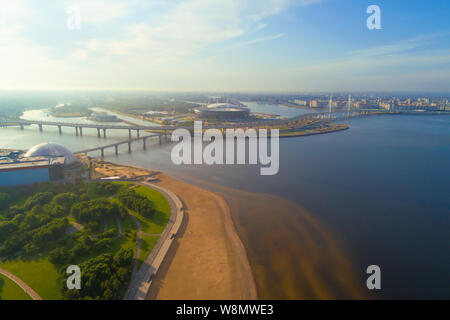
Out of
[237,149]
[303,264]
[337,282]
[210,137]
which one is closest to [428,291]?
[337,282]

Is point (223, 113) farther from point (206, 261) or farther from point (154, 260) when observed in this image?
point (154, 260)

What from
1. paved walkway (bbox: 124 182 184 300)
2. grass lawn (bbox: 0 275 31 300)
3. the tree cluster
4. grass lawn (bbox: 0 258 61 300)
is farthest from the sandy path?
grass lawn (bbox: 0 275 31 300)

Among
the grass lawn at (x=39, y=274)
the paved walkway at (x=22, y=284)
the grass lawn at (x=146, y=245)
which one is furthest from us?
the grass lawn at (x=146, y=245)

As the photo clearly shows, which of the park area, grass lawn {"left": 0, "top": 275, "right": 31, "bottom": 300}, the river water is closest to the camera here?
grass lawn {"left": 0, "top": 275, "right": 31, "bottom": 300}

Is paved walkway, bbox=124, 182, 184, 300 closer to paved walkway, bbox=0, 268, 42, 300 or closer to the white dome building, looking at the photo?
paved walkway, bbox=0, 268, 42, 300

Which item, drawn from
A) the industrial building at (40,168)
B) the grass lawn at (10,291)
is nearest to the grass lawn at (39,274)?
the grass lawn at (10,291)

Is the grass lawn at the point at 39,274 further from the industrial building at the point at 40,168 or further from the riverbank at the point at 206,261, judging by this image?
the industrial building at the point at 40,168
